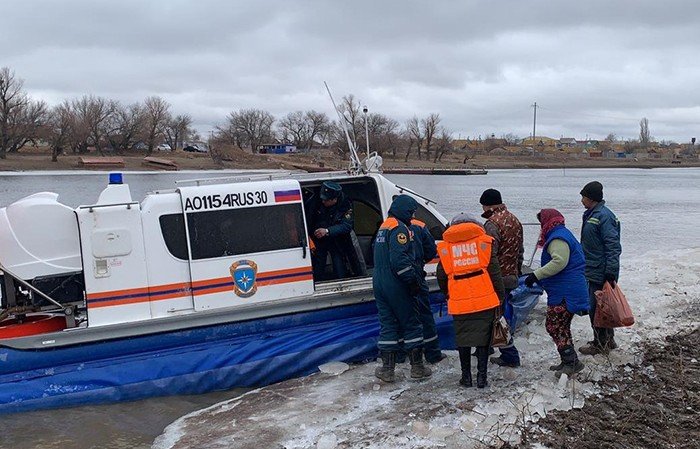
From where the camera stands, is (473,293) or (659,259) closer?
(473,293)

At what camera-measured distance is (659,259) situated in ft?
38.0

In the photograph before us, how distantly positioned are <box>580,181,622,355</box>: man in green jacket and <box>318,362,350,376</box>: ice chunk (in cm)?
225

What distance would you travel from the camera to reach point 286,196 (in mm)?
6633

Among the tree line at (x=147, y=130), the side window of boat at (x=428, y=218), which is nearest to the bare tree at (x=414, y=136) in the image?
the tree line at (x=147, y=130)

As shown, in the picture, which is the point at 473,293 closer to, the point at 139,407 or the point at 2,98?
the point at 139,407

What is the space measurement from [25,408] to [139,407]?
0.93 meters

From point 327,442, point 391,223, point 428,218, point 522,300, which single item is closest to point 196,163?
point 428,218

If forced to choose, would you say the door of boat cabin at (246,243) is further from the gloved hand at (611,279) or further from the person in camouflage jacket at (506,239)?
the gloved hand at (611,279)

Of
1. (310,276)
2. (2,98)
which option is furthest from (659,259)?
(2,98)

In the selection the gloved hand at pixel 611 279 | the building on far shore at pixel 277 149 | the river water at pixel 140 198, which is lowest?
the river water at pixel 140 198

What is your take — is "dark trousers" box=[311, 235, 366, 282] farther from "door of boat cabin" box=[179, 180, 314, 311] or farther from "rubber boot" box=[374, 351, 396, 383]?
"rubber boot" box=[374, 351, 396, 383]

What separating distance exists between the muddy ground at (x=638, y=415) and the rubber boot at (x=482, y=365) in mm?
730

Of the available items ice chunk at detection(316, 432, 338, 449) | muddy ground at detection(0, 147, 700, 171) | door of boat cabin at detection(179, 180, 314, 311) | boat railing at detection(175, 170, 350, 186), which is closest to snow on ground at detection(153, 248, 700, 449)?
ice chunk at detection(316, 432, 338, 449)

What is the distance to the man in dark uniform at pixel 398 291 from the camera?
5.41 meters
